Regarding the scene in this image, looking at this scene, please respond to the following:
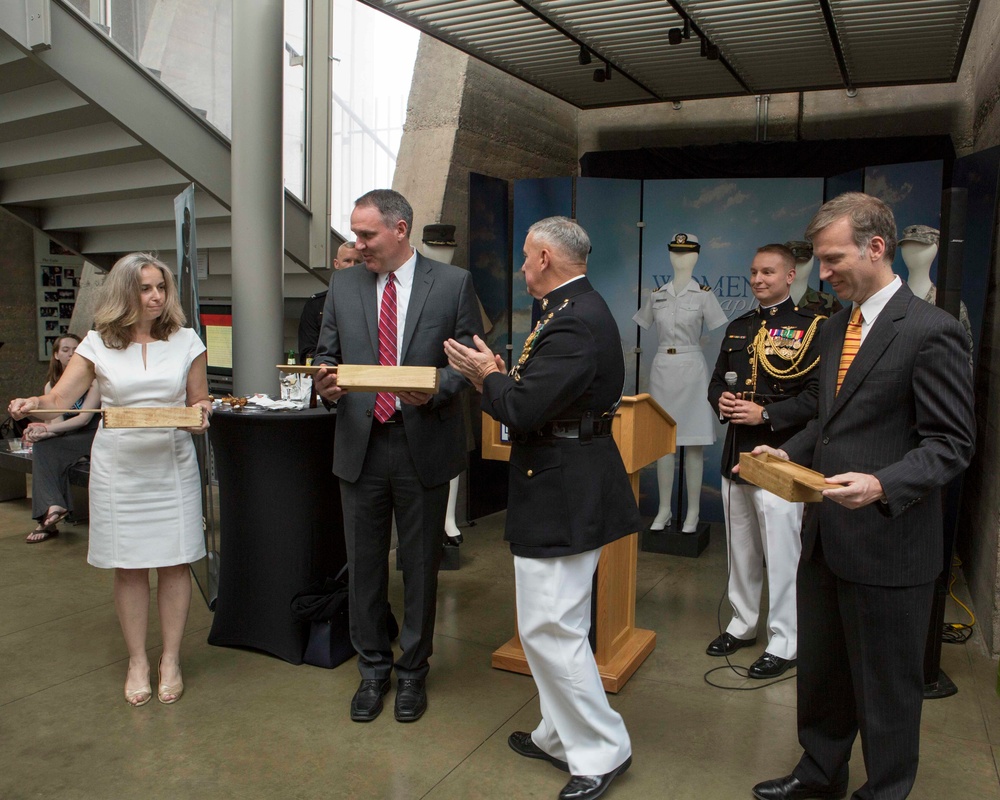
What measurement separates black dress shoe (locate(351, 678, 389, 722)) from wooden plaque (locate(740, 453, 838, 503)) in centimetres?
165

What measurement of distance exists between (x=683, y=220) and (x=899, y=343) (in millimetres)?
4090

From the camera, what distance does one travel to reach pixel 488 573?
15.7 ft

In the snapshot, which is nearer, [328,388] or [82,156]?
[328,388]

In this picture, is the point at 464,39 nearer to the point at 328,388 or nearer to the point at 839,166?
the point at 839,166

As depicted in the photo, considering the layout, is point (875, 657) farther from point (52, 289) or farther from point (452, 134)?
point (52, 289)

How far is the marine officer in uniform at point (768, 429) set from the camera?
3.38 m

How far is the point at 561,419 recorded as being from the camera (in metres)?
2.47

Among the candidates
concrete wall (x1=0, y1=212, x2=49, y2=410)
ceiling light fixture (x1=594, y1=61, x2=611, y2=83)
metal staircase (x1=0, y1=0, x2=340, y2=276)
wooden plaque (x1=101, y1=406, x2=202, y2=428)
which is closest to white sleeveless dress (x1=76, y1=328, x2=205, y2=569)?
wooden plaque (x1=101, y1=406, x2=202, y2=428)

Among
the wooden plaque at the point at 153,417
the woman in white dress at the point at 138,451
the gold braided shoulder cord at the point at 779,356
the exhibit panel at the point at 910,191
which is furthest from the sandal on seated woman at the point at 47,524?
the exhibit panel at the point at 910,191

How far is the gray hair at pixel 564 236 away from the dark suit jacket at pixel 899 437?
2.58ft

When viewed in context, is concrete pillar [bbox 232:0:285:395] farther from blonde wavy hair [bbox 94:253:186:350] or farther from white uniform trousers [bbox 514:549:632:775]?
white uniform trousers [bbox 514:549:632:775]

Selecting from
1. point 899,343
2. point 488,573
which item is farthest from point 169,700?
point 899,343

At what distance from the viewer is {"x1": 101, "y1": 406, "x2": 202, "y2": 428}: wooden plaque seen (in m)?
2.79

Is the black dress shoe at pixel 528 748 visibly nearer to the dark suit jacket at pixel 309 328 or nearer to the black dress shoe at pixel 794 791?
the black dress shoe at pixel 794 791
